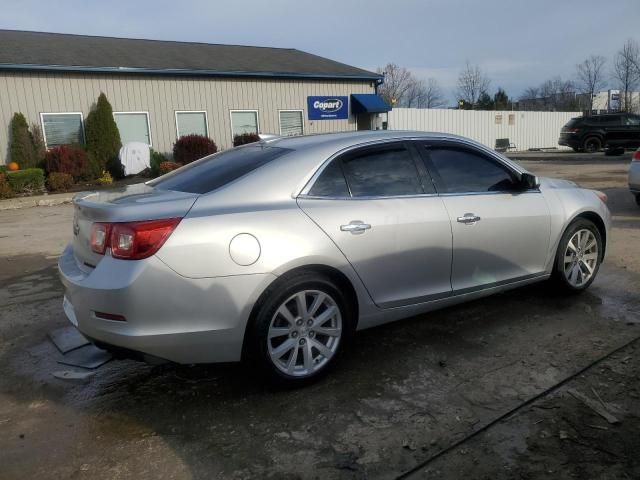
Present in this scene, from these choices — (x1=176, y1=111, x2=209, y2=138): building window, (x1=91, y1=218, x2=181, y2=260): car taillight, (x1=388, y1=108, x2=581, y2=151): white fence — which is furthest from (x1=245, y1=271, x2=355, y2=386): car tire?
(x1=388, y1=108, x2=581, y2=151): white fence

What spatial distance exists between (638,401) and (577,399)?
0.33 meters

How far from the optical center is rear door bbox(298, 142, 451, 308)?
343 cm

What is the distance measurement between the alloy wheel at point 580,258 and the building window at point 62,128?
16056 millimetres

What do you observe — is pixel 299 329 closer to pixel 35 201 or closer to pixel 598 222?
pixel 598 222

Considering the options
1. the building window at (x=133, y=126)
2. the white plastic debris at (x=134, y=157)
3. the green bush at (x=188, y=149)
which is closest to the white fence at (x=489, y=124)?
the green bush at (x=188, y=149)

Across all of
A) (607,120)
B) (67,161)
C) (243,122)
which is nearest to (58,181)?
(67,161)

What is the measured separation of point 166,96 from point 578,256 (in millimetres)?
16250

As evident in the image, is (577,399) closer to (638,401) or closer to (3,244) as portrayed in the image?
(638,401)

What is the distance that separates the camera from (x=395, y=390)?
331cm

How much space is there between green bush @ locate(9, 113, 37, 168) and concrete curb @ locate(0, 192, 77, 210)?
2245mm

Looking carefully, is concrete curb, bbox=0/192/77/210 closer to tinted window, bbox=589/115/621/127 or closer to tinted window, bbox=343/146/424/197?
tinted window, bbox=343/146/424/197

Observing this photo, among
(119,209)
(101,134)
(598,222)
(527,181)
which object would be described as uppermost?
(101,134)

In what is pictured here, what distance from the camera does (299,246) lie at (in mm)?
3180

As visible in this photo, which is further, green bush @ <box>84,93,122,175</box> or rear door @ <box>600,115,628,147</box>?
rear door @ <box>600,115,628,147</box>
